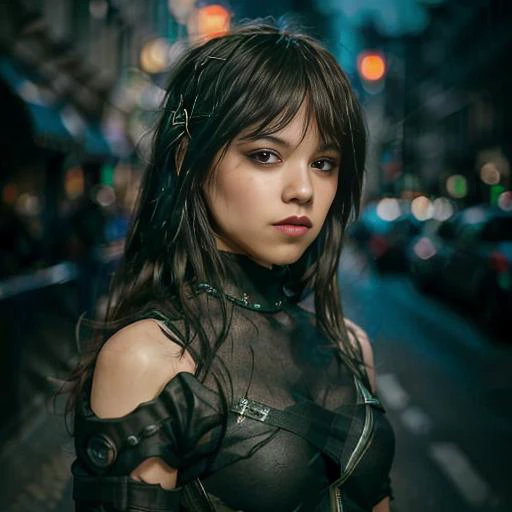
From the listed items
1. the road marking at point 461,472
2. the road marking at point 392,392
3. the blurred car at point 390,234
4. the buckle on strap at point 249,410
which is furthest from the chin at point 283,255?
the blurred car at point 390,234

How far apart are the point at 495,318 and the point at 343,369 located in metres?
10.9

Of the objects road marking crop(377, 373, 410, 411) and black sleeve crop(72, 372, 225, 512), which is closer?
black sleeve crop(72, 372, 225, 512)

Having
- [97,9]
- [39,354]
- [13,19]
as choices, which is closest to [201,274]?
[39,354]

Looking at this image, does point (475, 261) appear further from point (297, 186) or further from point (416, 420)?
point (297, 186)

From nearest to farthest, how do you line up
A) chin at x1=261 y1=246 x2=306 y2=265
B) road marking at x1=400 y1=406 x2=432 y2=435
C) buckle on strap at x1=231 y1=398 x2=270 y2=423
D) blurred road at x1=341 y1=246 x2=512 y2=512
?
buckle on strap at x1=231 y1=398 x2=270 y2=423 < chin at x1=261 y1=246 x2=306 y2=265 < blurred road at x1=341 y1=246 x2=512 y2=512 < road marking at x1=400 y1=406 x2=432 y2=435

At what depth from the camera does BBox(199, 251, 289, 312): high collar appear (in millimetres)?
1643

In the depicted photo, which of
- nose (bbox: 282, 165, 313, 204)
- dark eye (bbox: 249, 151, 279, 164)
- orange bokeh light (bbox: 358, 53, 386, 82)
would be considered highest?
dark eye (bbox: 249, 151, 279, 164)

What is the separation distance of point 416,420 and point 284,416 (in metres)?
6.02

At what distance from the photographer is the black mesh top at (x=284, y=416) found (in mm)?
1452

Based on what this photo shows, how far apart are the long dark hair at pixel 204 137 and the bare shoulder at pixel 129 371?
2.6 inches

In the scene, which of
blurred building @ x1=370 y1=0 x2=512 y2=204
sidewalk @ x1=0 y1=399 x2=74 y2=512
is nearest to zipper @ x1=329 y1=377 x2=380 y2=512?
sidewalk @ x1=0 y1=399 x2=74 y2=512

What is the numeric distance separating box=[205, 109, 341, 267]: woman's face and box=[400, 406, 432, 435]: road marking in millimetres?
5659

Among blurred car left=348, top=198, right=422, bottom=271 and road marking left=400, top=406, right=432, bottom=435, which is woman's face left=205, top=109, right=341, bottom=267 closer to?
road marking left=400, top=406, right=432, bottom=435

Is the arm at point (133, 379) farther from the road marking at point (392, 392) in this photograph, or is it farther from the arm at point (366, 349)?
the road marking at point (392, 392)
